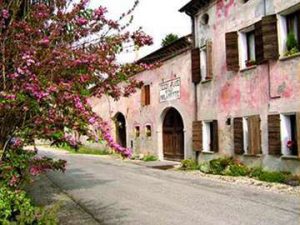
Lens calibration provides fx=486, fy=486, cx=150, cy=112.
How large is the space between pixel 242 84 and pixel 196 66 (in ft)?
13.6

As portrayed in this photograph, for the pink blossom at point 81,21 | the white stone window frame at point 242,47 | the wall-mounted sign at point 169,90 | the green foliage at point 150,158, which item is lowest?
the green foliage at point 150,158

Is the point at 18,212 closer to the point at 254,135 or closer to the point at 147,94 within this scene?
the point at 254,135

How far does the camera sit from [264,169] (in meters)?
17.2

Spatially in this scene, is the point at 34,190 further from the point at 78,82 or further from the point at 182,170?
the point at 182,170

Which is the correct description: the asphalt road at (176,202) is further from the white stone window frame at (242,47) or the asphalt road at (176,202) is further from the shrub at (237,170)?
the white stone window frame at (242,47)

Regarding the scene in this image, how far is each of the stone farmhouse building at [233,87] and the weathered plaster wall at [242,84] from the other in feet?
0.11

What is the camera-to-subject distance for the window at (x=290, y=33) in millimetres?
16055

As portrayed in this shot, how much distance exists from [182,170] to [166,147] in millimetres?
5988

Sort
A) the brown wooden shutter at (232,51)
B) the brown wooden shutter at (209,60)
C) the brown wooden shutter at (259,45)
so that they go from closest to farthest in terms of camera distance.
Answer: the brown wooden shutter at (259,45), the brown wooden shutter at (232,51), the brown wooden shutter at (209,60)

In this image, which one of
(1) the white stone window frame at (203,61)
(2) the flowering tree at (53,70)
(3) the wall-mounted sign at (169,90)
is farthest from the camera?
(3) the wall-mounted sign at (169,90)

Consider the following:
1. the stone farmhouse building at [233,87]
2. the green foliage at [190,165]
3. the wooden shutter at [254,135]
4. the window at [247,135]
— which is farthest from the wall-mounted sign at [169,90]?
the wooden shutter at [254,135]

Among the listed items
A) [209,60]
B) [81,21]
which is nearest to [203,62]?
[209,60]

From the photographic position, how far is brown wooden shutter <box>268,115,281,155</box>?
16328 millimetres

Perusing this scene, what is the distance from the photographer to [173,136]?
86.7ft
